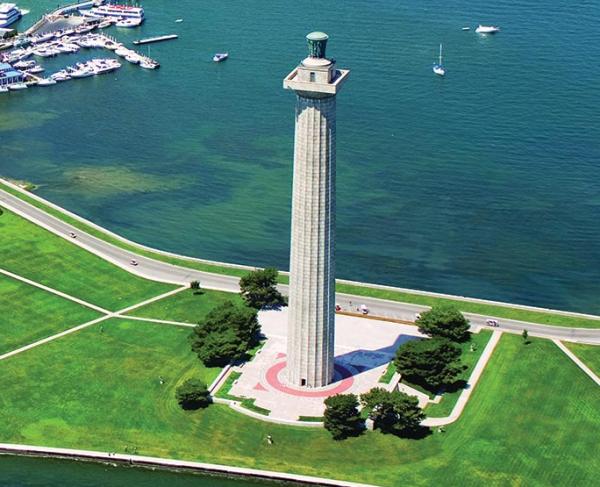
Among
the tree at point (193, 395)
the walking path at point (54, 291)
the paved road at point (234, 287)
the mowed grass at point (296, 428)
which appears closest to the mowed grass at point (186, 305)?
the paved road at point (234, 287)

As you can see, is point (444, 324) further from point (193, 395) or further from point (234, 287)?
point (193, 395)

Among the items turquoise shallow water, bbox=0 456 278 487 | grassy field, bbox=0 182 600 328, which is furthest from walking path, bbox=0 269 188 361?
turquoise shallow water, bbox=0 456 278 487

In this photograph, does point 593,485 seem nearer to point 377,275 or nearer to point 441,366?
point 441,366

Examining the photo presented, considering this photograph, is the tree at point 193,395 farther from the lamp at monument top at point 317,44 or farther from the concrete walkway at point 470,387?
the lamp at monument top at point 317,44

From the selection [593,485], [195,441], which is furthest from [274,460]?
[593,485]

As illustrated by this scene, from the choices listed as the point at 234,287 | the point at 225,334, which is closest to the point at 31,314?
the point at 234,287

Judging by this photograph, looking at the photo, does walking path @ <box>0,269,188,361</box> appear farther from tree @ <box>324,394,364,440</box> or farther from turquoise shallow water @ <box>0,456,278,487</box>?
tree @ <box>324,394,364,440</box>

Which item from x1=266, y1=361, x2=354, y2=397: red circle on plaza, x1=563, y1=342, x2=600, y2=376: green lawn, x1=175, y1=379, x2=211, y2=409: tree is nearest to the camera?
x1=175, y1=379, x2=211, y2=409: tree
